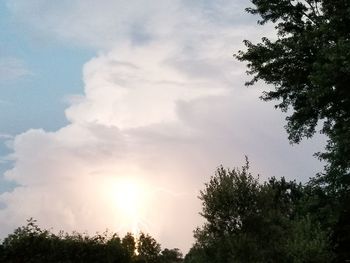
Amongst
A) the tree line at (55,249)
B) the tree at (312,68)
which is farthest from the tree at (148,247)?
the tree at (312,68)

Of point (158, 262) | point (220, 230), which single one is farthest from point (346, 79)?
point (158, 262)

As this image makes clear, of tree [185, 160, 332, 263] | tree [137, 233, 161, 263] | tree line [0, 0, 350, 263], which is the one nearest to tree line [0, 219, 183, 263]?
tree line [0, 0, 350, 263]

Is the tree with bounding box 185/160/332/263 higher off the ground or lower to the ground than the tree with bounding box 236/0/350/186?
lower

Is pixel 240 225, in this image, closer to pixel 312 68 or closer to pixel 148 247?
pixel 312 68

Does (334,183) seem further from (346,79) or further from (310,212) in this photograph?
(346,79)

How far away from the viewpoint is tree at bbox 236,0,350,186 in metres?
30.6

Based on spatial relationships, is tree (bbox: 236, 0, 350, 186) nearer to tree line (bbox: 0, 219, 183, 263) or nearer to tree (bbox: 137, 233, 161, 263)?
tree line (bbox: 0, 219, 183, 263)

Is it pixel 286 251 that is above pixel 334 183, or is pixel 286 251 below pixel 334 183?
below

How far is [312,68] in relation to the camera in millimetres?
34344

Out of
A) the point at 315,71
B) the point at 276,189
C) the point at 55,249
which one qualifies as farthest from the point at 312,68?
the point at 55,249

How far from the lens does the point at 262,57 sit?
36312 mm

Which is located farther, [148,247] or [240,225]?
[148,247]

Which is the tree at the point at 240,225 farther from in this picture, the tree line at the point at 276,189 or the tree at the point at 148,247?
the tree at the point at 148,247

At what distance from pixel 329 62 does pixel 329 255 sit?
22052 millimetres
